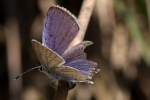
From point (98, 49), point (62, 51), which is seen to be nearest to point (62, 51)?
point (62, 51)

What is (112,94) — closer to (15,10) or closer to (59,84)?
(15,10)

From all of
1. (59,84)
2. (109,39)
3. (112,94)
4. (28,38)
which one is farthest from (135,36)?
(59,84)

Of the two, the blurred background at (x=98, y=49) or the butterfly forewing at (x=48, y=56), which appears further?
the blurred background at (x=98, y=49)

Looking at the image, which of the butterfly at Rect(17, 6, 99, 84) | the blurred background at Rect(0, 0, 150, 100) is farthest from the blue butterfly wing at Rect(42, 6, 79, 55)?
the blurred background at Rect(0, 0, 150, 100)

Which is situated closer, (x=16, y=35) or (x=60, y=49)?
(x=60, y=49)

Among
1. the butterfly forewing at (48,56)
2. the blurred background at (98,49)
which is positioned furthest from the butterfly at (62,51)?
the blurred background at (98,49)

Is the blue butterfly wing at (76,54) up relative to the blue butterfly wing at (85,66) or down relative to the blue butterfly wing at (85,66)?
up

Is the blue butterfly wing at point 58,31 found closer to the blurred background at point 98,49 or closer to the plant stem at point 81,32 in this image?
the plant stem at point 81,32

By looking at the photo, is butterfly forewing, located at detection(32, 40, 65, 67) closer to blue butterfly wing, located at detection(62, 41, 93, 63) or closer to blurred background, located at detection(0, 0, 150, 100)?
blue butterfly wing, located at detection(62, 41, 93, 63)
